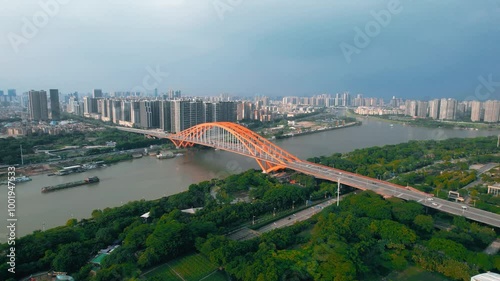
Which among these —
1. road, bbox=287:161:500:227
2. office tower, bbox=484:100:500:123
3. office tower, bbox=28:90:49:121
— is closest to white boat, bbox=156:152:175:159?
road, bbox=287:161:500:227

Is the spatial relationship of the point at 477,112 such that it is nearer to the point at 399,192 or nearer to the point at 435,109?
the point at 435,109

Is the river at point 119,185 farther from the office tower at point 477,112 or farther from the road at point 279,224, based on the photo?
the office tower at point 477,112

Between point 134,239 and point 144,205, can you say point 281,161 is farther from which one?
point 134,239

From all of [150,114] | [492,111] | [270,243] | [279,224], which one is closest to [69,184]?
[279,224]

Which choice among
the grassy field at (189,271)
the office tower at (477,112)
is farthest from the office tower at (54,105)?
the office tower at (477,112)

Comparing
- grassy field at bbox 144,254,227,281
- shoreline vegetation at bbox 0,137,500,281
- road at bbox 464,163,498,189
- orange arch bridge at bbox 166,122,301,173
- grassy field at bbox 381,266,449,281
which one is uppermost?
orange arch bridge at bbox 166,122,301,173

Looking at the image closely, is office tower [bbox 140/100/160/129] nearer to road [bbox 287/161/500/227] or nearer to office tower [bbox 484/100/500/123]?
road [bbox 287/161/500/227]

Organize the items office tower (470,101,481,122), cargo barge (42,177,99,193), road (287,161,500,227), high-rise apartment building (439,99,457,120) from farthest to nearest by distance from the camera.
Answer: high-rise apartment building (439,99,457,120) < office tower (470,101,481,122) < cargo barge (42,177,99,193) < road (287,161,500,227)
